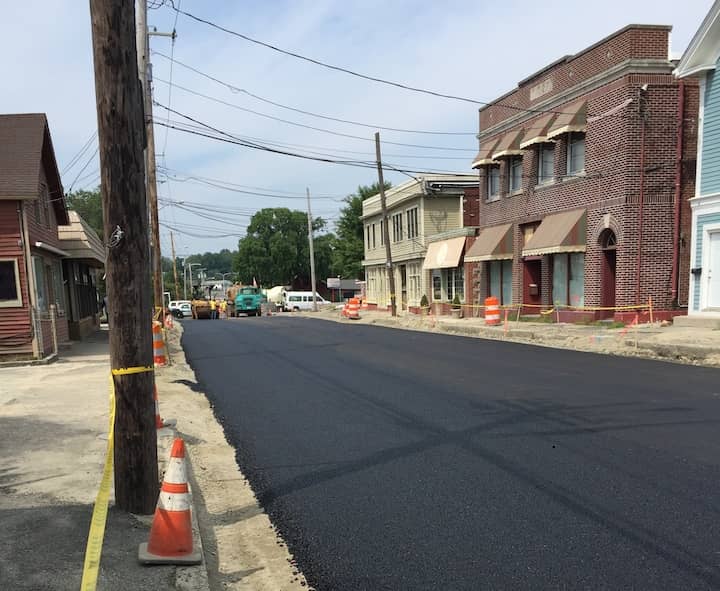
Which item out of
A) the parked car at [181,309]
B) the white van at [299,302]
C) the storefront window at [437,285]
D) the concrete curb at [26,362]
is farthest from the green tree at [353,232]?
the concrete curb at [26,362]

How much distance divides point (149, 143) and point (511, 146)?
14325 mm

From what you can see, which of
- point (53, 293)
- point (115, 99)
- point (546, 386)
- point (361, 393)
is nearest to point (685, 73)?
point (546, 386)

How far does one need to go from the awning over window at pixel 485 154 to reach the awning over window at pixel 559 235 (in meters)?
5.08

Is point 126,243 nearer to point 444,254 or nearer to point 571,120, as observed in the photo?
point 571,120

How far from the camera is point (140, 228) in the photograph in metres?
4.28

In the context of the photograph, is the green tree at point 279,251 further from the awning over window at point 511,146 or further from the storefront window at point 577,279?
the storefront window at point 577,279

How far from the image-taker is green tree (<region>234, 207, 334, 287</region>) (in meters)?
87.1

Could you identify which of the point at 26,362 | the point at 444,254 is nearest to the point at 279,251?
the point at 444,254

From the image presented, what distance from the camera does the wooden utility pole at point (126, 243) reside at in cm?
407

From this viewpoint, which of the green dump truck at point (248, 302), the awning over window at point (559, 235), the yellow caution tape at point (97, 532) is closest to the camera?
the yellow caution tape at point (97, 532)

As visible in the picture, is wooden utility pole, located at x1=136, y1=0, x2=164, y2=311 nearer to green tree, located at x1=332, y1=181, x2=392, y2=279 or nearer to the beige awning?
the beige awning

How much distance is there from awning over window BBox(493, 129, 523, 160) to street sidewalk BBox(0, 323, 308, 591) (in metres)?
18.9

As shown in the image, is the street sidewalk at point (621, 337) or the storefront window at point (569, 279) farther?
the storefront window at point (569, 279)

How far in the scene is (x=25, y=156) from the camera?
14758mm
